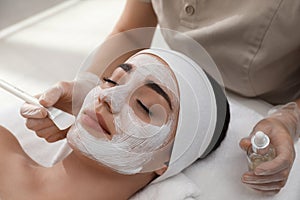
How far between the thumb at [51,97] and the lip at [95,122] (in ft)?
0.33

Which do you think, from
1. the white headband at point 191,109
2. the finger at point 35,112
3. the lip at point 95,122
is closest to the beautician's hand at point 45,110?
the finger at point 35,112

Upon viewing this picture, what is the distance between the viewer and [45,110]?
1.00 m

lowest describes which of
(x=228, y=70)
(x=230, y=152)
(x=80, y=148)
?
(x=230, y=152)

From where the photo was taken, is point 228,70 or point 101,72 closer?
point 101,72

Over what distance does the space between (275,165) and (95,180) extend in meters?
0.37

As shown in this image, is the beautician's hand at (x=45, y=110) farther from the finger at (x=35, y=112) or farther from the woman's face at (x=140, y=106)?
the woman's face at (x=140, y=106)

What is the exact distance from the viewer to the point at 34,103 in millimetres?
1025

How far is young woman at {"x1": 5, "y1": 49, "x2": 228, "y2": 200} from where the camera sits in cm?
93

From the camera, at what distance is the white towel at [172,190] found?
1012 mm

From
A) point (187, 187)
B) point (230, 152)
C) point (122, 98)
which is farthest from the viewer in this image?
point (230, 152)

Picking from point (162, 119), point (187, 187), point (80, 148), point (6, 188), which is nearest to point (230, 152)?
point (187, 187)

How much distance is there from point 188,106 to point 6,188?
43cm

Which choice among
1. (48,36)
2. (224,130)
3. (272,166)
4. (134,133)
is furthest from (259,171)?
(48,36)

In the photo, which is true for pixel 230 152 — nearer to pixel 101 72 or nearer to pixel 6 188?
pixel 101 72
